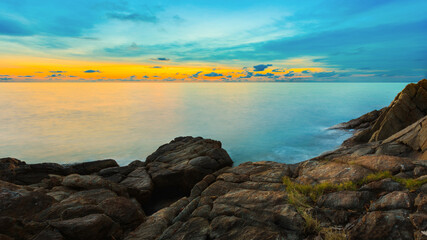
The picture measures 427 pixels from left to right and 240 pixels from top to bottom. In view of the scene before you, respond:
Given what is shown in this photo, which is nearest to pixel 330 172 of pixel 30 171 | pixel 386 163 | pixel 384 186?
pixel 386 163

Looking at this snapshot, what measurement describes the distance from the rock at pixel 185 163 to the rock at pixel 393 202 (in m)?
12.6

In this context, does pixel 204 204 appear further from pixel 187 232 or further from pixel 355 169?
pixel 355 169

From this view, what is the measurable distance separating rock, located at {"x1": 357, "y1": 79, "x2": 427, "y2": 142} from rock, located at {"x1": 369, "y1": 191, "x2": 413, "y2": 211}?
59.3 ft

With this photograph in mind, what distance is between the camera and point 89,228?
704cm

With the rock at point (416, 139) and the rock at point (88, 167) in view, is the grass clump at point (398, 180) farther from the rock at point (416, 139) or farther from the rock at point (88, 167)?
the rock at point (88, 167)

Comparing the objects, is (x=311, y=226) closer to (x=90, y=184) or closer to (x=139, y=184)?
(x=90, y=184)

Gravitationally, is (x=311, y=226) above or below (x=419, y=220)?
below

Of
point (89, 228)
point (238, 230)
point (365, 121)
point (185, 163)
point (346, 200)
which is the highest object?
point (346, 200)

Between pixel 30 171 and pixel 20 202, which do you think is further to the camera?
pixel 30 171

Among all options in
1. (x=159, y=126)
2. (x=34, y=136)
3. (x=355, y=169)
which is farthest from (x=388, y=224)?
(x=34, y=136)

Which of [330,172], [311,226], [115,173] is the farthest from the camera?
[115,173]

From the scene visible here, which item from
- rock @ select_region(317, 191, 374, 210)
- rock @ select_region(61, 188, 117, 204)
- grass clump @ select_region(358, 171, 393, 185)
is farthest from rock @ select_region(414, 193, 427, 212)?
rock @ select_region(61, 188, 117, 204)

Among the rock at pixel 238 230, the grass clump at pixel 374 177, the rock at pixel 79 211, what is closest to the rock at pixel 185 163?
the rock at pixel 79 211

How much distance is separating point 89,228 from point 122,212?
166 cm
